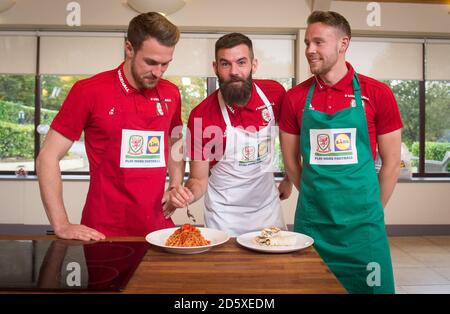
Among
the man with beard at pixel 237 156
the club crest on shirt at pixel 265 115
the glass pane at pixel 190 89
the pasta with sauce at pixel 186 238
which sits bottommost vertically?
the pasta with sauce at pixel 186 238

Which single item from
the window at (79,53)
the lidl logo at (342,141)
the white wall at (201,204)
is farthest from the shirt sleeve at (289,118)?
the window at (79,53)

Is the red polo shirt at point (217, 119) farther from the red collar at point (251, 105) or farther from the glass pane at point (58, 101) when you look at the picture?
the glass pane at point (58, 101)

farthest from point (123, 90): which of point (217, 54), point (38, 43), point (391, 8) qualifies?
point (391, 8)

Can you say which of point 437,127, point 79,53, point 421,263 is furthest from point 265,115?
point 437,127

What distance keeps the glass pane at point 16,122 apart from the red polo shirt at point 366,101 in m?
4.23

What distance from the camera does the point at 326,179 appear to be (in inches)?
69.0

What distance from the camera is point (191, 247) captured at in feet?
4.12

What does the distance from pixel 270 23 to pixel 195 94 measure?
48.8 inches

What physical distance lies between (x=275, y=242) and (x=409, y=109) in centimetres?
457

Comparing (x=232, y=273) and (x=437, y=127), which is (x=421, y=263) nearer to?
(x=437, y=127)

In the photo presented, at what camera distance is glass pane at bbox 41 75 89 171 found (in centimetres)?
505

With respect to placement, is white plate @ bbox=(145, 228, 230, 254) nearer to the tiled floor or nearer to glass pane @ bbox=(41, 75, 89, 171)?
the tiled floor

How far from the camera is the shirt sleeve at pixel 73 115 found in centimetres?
164

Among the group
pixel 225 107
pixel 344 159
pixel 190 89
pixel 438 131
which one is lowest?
pixel 344 159
